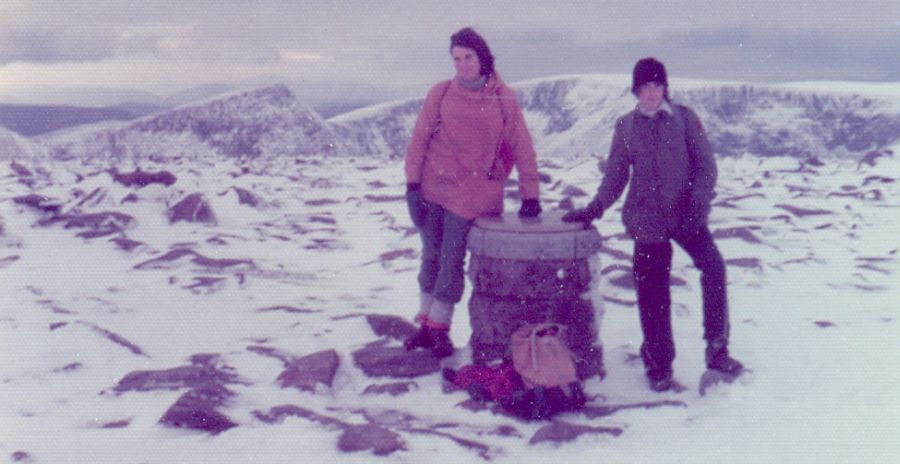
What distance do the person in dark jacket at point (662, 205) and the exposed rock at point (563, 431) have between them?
0.68 metres

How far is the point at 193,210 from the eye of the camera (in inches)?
389

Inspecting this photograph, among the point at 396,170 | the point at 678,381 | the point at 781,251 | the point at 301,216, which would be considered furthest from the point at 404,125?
the point at 678,381

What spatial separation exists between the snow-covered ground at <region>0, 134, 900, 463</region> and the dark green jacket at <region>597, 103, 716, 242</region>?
845 mm

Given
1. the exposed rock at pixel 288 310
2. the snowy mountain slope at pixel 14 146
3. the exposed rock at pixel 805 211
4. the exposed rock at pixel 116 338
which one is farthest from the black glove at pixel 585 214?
the snowy mountain slope at pixel 14 146

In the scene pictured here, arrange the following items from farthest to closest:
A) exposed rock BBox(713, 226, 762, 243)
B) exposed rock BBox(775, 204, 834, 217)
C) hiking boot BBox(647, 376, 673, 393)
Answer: exposed rock BBox(775, 204, 834, 217), exposed rock BBox(713, 226, 762, 243), hiking boot BBox(647, 376, 673, 393)

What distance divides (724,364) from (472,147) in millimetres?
1758

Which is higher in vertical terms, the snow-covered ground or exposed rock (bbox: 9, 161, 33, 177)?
exposed rock (bbox: 9, 161, 33, 177)

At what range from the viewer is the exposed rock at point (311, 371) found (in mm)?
4102

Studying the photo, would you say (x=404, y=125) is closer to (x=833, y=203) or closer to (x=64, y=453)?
(x=833, y=203)

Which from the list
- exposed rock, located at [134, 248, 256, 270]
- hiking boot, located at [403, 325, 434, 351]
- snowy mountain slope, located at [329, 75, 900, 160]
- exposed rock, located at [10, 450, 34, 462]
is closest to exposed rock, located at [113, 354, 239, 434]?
exposed rock, located at [10, 450, 34, 462]

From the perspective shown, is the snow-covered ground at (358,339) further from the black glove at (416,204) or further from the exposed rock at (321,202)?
the exposed rock at (321,202)

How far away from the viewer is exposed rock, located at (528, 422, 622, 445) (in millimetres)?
3354

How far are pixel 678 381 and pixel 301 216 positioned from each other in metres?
7.63

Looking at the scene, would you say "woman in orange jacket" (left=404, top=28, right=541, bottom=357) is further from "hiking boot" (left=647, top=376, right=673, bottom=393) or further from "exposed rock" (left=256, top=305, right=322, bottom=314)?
"exposed rock" (left=256, top=305, right=322, bottom=314)
